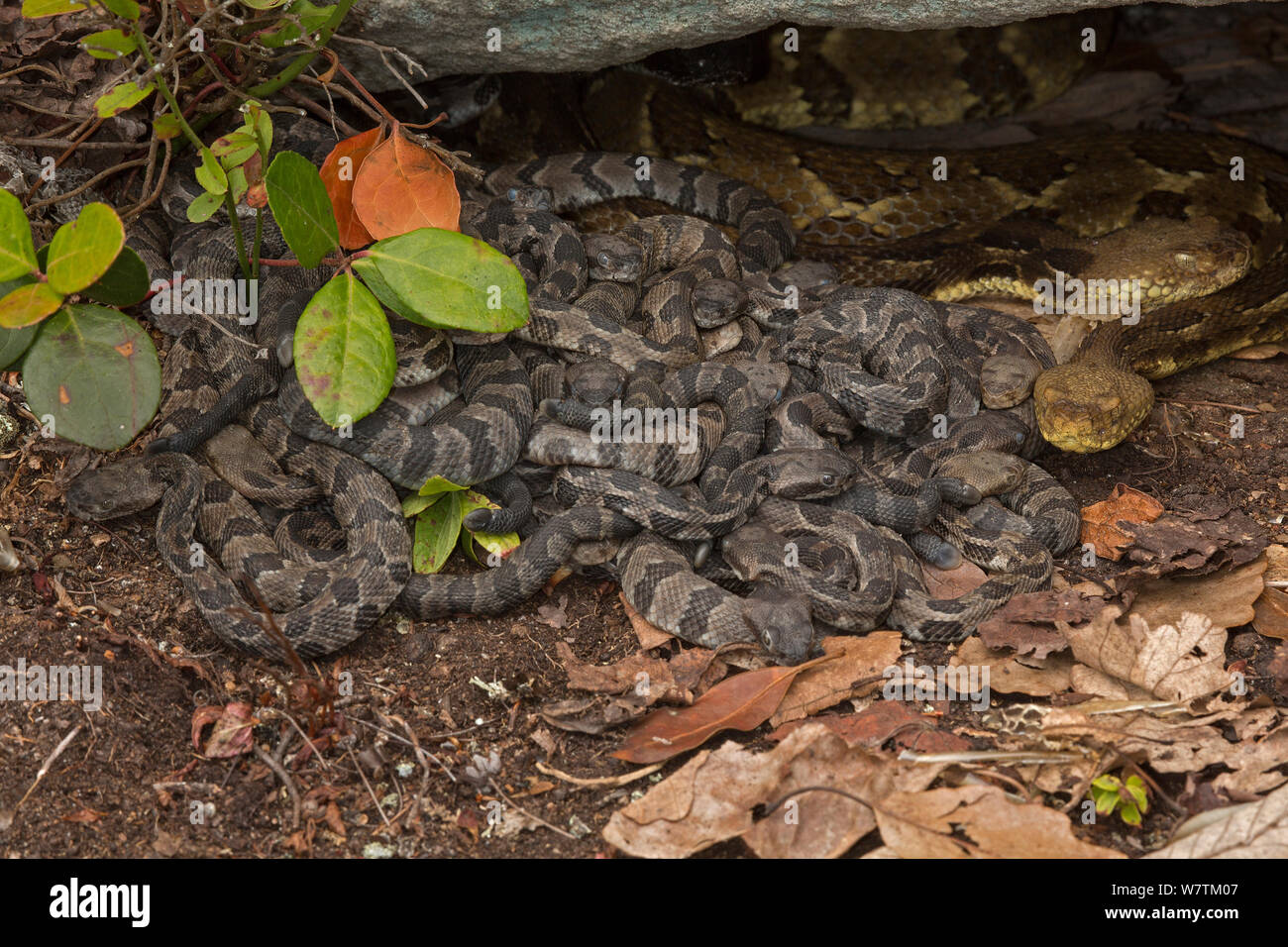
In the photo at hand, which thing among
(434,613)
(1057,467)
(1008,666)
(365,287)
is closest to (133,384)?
(365,287)

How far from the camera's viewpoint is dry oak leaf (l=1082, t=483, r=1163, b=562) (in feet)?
14.9

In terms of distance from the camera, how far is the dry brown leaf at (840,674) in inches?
149

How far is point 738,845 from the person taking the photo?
3.19 metres

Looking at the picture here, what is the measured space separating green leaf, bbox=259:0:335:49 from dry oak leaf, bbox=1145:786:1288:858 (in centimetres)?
393

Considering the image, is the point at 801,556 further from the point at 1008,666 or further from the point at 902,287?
the point at 902,287

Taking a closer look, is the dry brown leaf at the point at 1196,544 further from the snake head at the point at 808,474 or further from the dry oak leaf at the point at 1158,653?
the snake head at the point at 808,474

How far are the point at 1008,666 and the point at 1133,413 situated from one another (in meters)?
1.82

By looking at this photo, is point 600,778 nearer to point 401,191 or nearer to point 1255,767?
point 1255,767

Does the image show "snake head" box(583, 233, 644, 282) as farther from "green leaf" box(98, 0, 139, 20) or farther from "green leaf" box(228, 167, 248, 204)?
"green leaf" box(98, 0, 139, 20)

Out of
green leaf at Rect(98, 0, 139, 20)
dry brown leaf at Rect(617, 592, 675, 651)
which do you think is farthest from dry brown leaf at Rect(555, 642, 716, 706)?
green leaf at Rect(98, 0, 139, 20)

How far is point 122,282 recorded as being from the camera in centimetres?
376

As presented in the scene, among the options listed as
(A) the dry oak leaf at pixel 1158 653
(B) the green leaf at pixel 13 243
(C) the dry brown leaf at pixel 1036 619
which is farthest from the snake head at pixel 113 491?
(A) the dry oak leaf at pixel 1158 653

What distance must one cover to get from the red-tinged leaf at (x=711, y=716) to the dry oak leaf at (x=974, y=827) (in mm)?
655

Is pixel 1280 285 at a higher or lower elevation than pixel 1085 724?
higher
